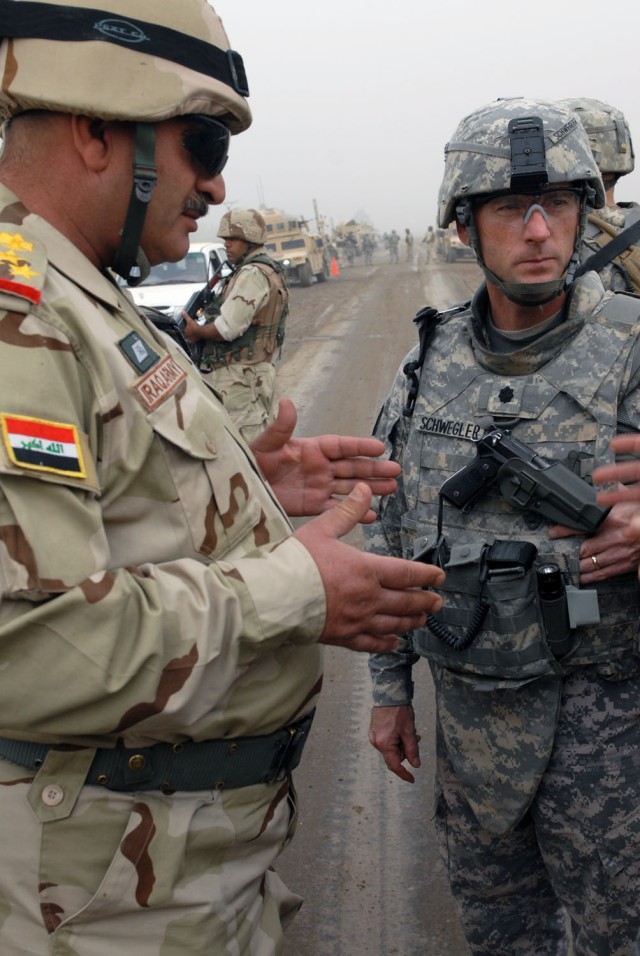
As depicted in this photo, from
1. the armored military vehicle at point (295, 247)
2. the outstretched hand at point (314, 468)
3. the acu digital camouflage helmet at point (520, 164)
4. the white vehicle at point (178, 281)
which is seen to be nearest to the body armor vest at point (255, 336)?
the white vehicle at point (178, 281)

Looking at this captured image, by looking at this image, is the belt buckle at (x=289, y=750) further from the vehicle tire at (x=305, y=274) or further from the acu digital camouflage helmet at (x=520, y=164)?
the vehicle tire at (x=305, y=274)

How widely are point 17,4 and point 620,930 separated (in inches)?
91.6

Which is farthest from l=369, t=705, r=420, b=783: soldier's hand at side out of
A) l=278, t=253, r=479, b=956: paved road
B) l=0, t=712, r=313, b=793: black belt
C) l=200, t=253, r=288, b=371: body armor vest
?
l=200, t=253, r=288, b=371: body armor vest

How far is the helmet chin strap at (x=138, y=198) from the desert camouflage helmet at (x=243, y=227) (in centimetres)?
587

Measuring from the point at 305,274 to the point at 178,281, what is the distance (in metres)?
Answer: 16.8

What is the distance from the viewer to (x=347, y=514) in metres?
1.68

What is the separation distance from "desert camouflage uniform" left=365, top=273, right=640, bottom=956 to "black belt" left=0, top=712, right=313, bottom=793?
664 mm

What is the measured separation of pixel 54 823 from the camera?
1557 mm

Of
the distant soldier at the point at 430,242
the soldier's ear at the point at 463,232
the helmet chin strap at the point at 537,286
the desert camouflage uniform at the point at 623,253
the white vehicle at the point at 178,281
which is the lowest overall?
the distant soldier at the point at 430,242

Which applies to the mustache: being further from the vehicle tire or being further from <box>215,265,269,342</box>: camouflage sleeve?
the vehicle tire

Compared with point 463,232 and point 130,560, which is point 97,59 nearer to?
point 130,560

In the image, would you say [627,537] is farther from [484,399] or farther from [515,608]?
[484,399]

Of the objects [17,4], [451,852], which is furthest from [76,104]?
[451,852]

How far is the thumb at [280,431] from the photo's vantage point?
83.2 inches
